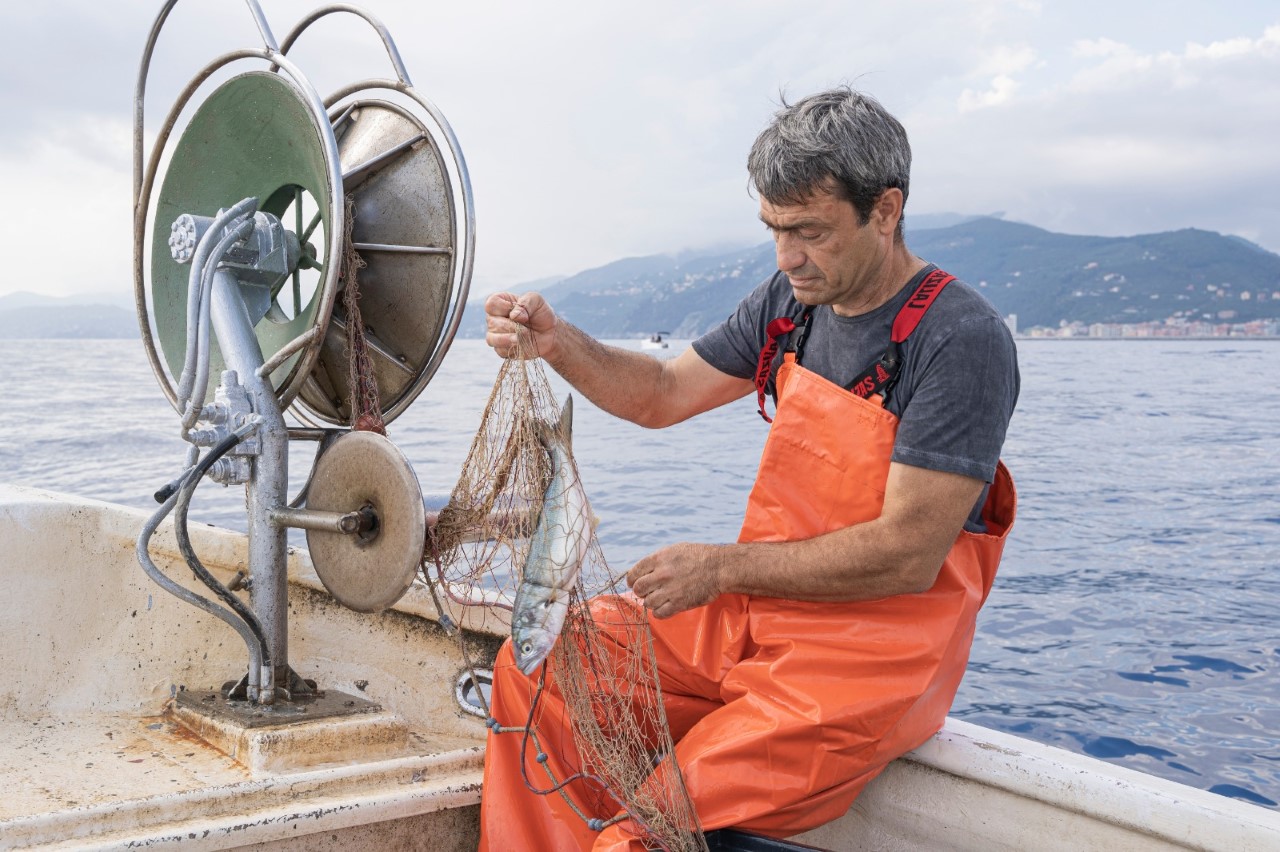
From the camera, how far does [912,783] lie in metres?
2.48

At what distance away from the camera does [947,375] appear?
2.27 metres

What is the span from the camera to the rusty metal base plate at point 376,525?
99.3 inches

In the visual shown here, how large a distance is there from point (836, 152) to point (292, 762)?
1.98 metres

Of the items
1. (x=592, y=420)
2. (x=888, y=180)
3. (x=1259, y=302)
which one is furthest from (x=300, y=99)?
(x=1259, y=302)

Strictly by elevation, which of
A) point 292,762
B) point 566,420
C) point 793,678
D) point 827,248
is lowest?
point 292,762

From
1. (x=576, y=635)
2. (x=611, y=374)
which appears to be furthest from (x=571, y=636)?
(x=611, y=374)

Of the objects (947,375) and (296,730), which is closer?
(947,375)

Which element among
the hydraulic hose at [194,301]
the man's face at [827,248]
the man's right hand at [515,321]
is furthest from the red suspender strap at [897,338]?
the hydraulic hose at [194,301]

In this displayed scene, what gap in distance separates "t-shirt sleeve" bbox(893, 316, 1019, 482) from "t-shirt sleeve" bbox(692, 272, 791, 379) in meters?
0.69

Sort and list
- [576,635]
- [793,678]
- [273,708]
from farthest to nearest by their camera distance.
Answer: [273,708] < [576,635] < [793,678]

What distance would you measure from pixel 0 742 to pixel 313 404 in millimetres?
1304

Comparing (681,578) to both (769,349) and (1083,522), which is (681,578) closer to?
(769,349)

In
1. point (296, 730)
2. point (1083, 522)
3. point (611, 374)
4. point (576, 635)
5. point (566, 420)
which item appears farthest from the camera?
point (1083, 522)

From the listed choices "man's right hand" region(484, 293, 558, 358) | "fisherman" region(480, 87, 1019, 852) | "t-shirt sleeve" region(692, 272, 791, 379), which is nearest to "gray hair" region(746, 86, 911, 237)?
"fisherman" region(480, 87, 1019, 852)
